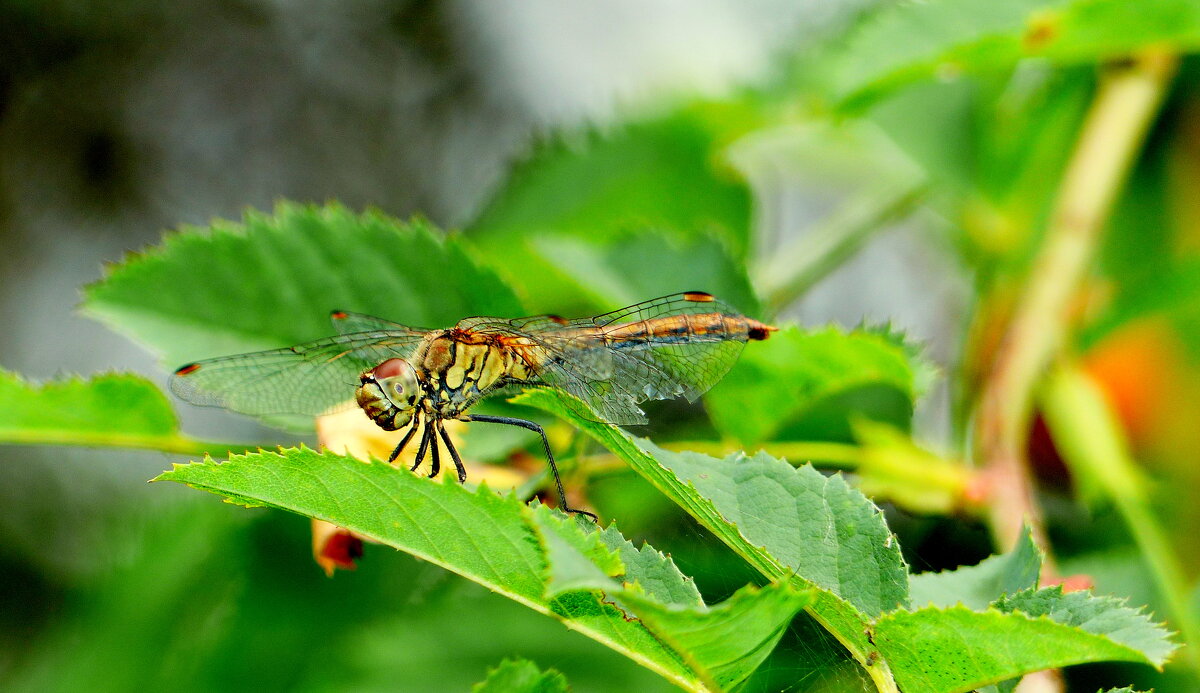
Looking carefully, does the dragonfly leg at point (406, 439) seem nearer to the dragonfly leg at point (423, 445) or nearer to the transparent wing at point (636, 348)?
the dragonfly leg at point (423, 445)

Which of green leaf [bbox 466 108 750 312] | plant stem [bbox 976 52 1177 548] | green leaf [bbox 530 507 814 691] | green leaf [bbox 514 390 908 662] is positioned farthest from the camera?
green leaf [bbox 466 108 750 312]

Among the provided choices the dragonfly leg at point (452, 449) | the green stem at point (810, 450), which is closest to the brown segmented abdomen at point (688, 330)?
→ the green stem at point (810, 450)

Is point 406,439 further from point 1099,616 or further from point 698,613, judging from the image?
point 1099,616

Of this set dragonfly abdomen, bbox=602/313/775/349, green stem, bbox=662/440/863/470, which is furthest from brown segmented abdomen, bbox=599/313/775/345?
green stem, bbox=662/440/863/470

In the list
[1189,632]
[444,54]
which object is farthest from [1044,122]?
[444,54]

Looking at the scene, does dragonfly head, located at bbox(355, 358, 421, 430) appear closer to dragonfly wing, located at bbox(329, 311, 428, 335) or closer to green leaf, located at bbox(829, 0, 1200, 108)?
dragonfly wing, located at bbox(329, 311, 428, 335)

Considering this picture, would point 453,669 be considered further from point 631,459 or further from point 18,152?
point 18,152

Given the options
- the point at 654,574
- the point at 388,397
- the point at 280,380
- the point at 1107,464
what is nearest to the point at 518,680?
the point at 654,574
